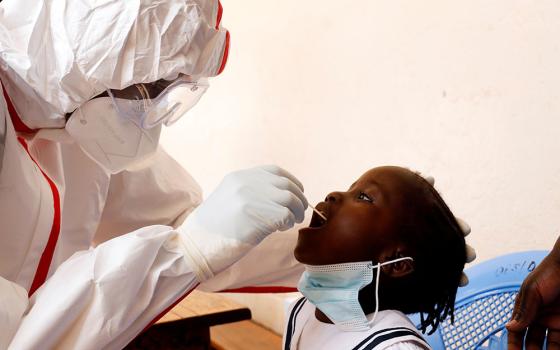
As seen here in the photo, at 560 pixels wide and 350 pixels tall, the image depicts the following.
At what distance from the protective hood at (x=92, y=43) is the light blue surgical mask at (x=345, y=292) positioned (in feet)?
1.67

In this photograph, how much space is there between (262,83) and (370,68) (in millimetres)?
671

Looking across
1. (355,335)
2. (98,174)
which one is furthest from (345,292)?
(98,174)

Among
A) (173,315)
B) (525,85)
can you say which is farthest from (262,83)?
(525,85)

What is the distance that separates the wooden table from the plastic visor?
2.44 ft

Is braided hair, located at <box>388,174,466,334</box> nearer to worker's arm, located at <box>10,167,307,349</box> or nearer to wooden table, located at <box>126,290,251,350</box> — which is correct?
worker's arm, located at <box>10,167,307,349</box>

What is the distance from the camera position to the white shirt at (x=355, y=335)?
965 mm

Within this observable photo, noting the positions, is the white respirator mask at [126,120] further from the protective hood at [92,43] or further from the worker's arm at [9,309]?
the worker's arm at [9,309]

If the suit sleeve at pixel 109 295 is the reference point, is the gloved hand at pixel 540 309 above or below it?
above

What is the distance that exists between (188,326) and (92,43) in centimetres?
103

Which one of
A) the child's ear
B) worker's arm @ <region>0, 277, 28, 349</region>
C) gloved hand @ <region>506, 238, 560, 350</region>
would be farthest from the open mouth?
worker's arm @ <region>0, 277, 28, 349</region>

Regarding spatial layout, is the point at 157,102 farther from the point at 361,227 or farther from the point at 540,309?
the point at 540,309

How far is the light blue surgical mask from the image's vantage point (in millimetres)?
1035

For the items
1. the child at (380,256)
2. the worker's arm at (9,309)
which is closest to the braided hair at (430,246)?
the child at (380,256)

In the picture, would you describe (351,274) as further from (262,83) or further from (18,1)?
(262,83)
